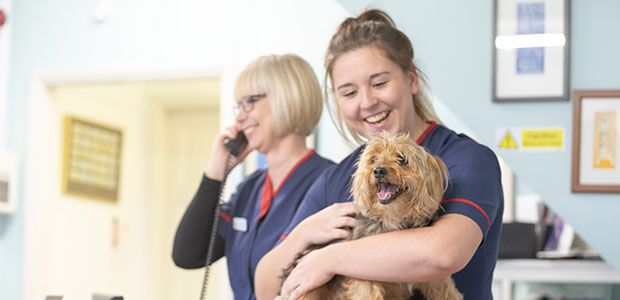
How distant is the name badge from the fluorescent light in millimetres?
1055

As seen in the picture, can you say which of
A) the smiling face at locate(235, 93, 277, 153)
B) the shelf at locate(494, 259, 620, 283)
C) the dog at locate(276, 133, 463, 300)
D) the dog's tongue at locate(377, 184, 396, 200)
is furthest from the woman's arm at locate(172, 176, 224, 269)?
the shelf at locate(494, 259, 620, 283)

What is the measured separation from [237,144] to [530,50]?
106 cm

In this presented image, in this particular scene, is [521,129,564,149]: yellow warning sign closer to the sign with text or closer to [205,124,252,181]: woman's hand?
the sign with text

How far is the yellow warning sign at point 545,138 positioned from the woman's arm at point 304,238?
1124 millimetres

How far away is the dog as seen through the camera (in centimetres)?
118

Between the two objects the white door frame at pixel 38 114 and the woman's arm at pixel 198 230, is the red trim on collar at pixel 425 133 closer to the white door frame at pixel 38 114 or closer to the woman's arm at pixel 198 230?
the woman's arm at pixel 198 230

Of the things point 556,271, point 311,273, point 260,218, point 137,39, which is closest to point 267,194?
point 260,218

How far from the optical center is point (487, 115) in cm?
237

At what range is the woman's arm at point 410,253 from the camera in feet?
3.81

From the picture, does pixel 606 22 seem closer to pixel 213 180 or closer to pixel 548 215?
pixel 213 180

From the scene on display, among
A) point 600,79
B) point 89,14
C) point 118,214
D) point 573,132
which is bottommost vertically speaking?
point 118,214

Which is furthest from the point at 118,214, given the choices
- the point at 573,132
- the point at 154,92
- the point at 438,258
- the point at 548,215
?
the point at 438,258

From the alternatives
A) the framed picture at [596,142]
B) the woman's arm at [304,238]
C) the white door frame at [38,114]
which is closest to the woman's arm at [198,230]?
the woman's arm at [304,238]

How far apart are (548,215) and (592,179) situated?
1.44m
